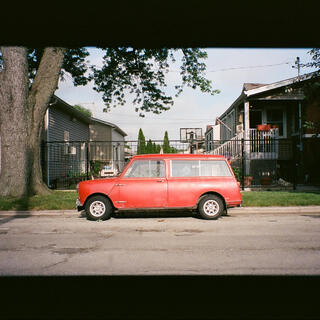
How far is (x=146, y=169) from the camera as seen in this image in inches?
339

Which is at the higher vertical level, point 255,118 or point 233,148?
point 255,118

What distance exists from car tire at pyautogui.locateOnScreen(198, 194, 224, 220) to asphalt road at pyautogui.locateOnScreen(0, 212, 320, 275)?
0.23 meters

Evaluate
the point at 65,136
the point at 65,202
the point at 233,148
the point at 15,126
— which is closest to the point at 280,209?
the point at 65,202

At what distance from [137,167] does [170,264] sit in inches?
171

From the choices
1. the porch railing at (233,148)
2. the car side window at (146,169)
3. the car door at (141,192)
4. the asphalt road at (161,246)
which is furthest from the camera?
the porch railing at (233,148)

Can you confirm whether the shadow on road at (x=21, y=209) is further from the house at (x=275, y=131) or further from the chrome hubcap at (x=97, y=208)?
the house at (x=275, y=131)

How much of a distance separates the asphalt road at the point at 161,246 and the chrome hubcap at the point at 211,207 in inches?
11.5

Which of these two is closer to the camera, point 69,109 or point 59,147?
point 59,147

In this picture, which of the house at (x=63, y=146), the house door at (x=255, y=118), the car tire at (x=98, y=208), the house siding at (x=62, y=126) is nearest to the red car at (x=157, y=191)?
the car tire at (x=98, y=208)

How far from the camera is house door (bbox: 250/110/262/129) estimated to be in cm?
2038

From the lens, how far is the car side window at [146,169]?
8.55 meters

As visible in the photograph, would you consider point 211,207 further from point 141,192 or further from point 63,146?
point 63,146

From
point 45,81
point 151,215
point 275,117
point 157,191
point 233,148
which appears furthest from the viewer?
point 275,117

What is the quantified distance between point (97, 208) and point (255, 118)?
1490 cm
